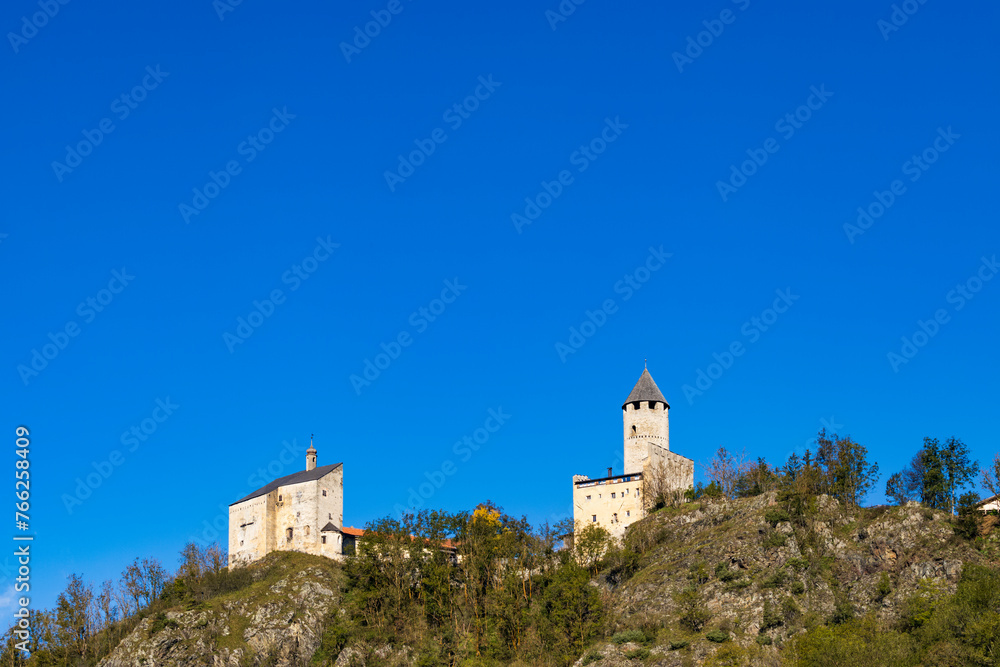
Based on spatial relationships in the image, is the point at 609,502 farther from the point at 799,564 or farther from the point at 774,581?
the point at 799,564

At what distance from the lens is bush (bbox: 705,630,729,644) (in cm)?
9019

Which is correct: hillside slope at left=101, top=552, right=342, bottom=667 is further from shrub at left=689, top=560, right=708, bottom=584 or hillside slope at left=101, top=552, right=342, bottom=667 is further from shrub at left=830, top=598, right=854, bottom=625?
shrub at left=830, top=598, right=854, bottom=625

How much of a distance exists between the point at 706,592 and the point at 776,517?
9.16 meters

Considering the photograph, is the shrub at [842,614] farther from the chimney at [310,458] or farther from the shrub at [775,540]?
the chimney at [310,458]

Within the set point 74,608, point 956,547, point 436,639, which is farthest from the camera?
point 74,608

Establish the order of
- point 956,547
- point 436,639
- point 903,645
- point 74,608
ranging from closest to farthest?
point 903,645
point 956,547
point 436,639
point 74,608

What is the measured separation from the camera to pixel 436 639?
102 metres

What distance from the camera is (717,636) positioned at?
90250 mm

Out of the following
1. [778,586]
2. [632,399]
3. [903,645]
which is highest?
[632,399]

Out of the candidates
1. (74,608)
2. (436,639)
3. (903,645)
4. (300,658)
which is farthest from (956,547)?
(74,608)

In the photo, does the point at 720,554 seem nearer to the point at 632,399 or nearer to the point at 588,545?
the point at 588,545

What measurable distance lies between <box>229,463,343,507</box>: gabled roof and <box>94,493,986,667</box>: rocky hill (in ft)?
31.4

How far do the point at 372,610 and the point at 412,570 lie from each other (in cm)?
491

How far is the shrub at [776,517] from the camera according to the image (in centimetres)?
9919
